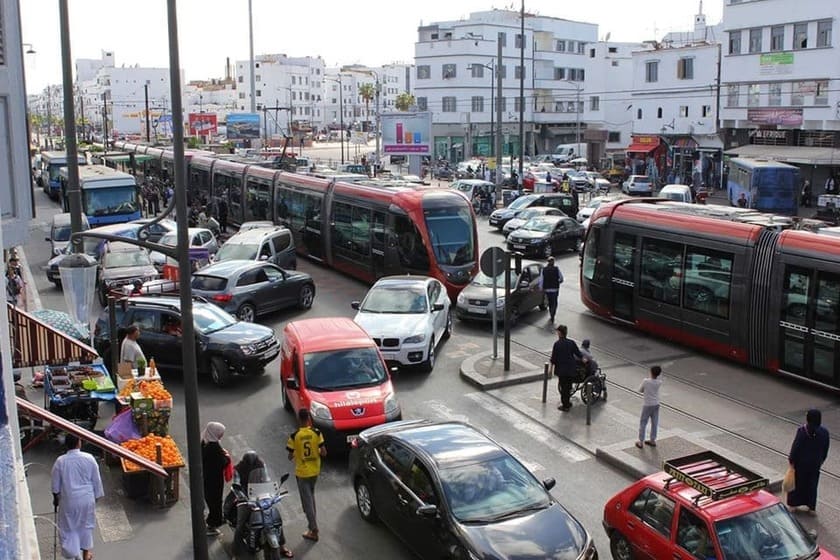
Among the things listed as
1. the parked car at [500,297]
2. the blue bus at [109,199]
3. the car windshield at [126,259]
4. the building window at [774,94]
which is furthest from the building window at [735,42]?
the car windshield at [126,259]

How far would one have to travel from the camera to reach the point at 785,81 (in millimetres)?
48906

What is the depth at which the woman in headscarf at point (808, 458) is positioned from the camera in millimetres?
10750

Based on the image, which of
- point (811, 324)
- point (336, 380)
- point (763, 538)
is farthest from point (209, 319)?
point (763, 538)

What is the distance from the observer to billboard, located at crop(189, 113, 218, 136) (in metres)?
132

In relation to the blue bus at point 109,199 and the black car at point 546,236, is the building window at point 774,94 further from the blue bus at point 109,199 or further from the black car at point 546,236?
the blue bus at point 109,199

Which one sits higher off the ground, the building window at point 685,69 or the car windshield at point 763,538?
the building window at point 685,69

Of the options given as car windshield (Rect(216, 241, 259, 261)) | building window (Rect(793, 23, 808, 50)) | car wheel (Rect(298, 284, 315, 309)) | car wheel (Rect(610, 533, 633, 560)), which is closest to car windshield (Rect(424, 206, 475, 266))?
car wheel (Rect(298, 284, 315, 309))

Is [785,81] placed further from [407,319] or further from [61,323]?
[61,323]

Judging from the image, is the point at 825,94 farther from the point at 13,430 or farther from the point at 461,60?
the point at 13,430

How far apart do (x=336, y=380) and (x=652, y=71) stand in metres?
57.1

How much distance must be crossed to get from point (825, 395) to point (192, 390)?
11311 mm

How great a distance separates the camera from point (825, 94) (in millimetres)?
46750

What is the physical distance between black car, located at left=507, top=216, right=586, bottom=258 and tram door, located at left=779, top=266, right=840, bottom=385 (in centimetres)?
1491

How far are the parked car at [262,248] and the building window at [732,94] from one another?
3521 centimetres
